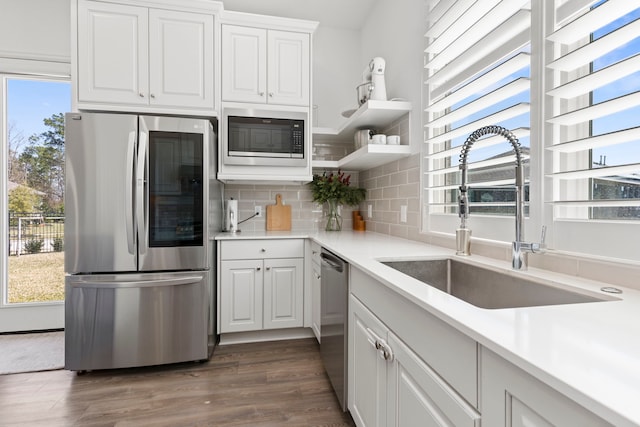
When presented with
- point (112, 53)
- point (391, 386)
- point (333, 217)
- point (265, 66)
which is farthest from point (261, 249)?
point (112, 53)

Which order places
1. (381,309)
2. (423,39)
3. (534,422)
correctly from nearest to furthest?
(534,422)
(381,309)
(423,39)

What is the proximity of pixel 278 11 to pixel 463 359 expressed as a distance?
3.13 m

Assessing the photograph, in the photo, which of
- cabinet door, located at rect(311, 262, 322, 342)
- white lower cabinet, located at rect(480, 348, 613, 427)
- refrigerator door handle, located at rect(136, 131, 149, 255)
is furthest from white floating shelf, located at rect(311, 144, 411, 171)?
white lower cabinet, located at rect(480, 348, 613, 427)

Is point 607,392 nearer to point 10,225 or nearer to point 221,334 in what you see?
point 221,334

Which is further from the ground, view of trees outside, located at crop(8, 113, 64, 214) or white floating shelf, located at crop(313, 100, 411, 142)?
white floating shelf, located at crop(313, 100, 411, 142)

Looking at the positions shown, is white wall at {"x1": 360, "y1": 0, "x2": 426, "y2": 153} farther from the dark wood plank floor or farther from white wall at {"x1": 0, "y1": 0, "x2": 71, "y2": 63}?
white wall at {"x1": 0, "y1": 0, "x2": 71, "y2": 63}

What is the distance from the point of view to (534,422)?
1.69 ft

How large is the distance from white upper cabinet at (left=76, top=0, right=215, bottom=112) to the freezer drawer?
1246 mm

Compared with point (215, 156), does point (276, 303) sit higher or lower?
lower

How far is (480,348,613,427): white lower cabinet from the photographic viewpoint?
449mm

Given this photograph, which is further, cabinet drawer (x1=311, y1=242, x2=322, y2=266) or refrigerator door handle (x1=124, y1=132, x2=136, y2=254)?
cabinet drawer (x1=311, y1=242, x2=322, y2=266)

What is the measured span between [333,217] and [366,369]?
6.09 ft

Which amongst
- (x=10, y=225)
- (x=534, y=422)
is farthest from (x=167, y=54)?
(x=534, y=422)

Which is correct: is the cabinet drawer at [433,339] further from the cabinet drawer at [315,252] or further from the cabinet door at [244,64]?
the cabinet door at [244,64]
